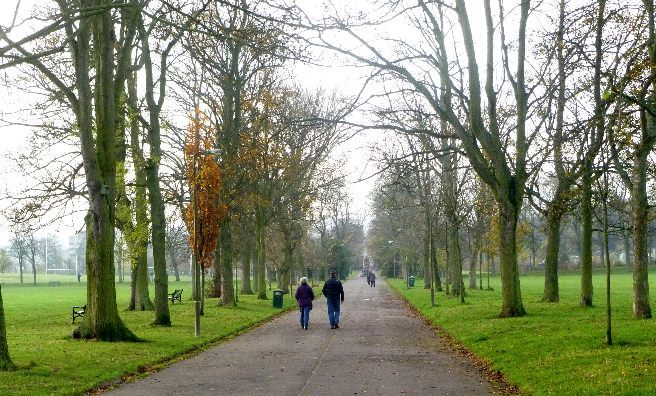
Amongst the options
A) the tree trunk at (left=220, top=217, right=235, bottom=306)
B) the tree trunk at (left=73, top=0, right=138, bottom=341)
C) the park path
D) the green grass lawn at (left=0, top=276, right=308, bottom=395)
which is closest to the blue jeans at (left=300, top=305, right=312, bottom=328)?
the park path

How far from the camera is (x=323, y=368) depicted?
1351 cm

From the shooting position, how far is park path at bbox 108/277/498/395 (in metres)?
11.0

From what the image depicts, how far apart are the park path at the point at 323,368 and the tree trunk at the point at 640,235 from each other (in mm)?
5054

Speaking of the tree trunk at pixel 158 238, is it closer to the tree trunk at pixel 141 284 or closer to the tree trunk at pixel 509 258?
the tree trunk at pixel 141 284

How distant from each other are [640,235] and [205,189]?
17180mm

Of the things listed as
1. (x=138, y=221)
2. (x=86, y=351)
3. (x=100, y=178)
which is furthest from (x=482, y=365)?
(x=138, y=221)

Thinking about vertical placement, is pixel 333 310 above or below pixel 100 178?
below

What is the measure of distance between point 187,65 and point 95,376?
76.4 ft

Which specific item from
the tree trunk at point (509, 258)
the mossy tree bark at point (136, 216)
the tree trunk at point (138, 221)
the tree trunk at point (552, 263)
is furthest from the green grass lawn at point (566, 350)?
the mossy tree bark at point (136, 216)

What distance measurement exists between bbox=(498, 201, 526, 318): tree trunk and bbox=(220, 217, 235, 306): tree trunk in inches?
605

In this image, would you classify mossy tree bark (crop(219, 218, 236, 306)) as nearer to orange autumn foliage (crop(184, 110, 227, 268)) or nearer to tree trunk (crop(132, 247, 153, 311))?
orange autumn foliage (crop(184, 110, 227, 268))

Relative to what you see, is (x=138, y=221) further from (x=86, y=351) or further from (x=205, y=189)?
(x=86, y=351)

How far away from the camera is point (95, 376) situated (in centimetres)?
1217

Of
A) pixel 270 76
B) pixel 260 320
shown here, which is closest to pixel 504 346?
pixel 260 320
